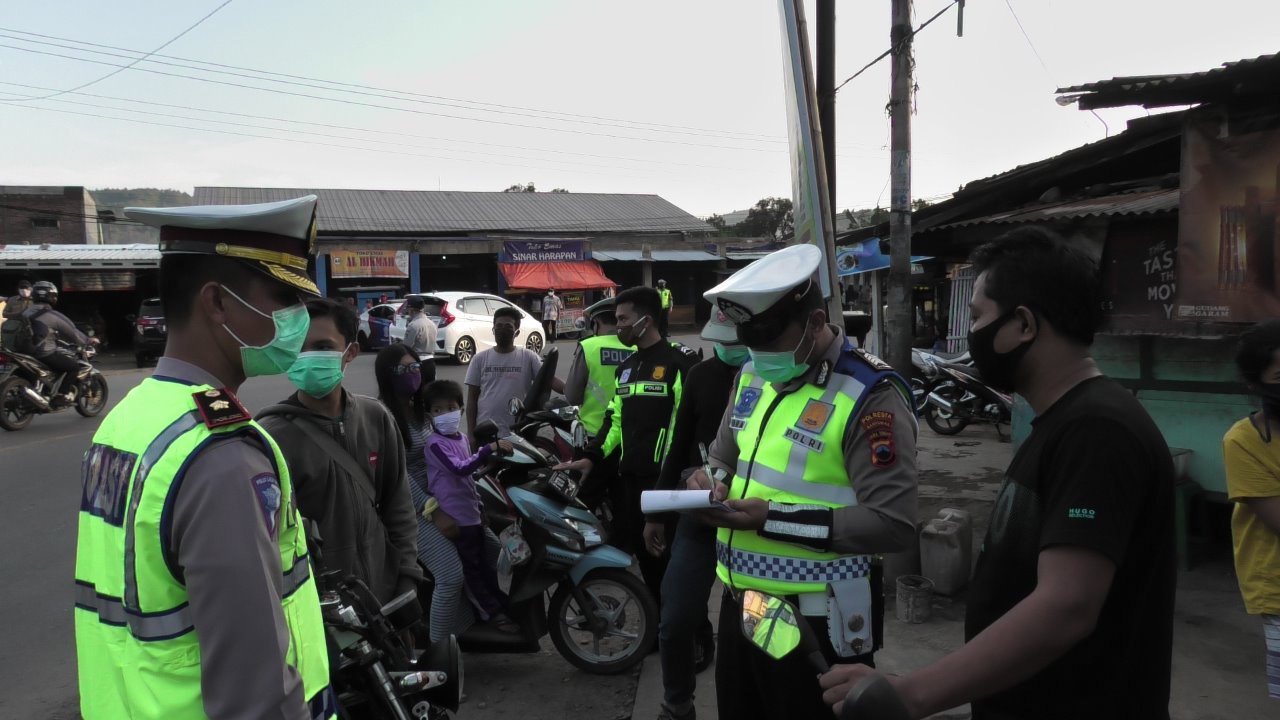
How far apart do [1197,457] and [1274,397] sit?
3.59 meters

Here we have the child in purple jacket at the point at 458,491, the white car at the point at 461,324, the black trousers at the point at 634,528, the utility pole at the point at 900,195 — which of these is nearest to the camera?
the child in purple jacket at the point at 458,491

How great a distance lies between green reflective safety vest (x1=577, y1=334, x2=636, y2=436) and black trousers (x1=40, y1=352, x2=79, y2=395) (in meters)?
9.23

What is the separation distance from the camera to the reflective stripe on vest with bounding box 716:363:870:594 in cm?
220

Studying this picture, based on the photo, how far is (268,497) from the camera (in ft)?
4.43

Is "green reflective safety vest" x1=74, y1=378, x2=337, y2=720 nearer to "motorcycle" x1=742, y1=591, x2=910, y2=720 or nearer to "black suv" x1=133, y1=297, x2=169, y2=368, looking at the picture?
"motorcycle" x1=742, y1=591, x2=910, y2=720

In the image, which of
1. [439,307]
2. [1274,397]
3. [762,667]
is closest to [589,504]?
[762,667]

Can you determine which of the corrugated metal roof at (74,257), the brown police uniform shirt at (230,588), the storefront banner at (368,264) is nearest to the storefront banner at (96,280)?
the corrugated metal roof at (74,257)

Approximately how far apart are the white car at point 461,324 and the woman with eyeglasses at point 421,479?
13.7 meters

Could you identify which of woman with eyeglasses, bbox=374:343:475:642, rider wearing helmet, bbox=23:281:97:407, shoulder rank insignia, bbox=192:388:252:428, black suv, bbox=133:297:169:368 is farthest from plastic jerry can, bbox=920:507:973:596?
black suv, bbox=133:297:169:368

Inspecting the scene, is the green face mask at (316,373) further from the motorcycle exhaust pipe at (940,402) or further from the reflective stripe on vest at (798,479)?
the motorcycle exhaust pipe at (940,402)

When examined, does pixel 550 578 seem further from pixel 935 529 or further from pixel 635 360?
pixel 935 529

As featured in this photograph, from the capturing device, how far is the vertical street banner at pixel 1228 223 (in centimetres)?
480

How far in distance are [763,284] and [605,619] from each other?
2398mm

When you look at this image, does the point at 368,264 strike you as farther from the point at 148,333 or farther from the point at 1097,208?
the point at 1097,208
